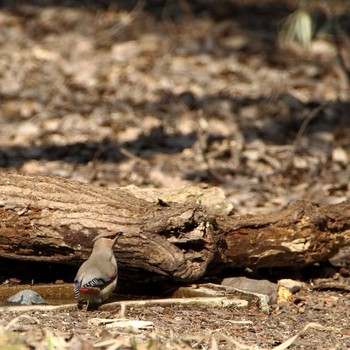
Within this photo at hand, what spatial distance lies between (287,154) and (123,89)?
2.88m

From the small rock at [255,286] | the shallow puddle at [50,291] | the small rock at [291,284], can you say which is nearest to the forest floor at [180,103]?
the small rock at [291,284]

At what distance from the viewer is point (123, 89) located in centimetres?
1271

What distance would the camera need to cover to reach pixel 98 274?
6055 mm

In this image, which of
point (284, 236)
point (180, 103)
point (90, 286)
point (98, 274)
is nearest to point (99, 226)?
point (98, 274)

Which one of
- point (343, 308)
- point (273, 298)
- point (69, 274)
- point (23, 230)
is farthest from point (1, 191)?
point (343, 308)

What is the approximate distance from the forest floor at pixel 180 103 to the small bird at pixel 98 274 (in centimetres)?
155

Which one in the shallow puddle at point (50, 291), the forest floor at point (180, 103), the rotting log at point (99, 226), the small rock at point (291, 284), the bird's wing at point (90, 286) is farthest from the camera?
the forest floor at point (180, 103)

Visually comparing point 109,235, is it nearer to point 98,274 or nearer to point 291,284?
point 98,274

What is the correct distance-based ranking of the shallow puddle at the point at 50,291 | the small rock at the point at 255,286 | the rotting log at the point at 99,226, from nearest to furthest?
the rotting log at the point at 99,226 → the shallow puddle at the point at 50,291 → the small rock at the point at 255,286

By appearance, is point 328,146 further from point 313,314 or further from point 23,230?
point 23,230

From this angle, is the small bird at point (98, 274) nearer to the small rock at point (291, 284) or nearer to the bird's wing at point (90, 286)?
the bird's wing at point (90, 286)

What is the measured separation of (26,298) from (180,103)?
6.10m

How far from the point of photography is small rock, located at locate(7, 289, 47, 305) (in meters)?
6.24

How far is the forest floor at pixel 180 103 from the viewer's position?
10422mm
